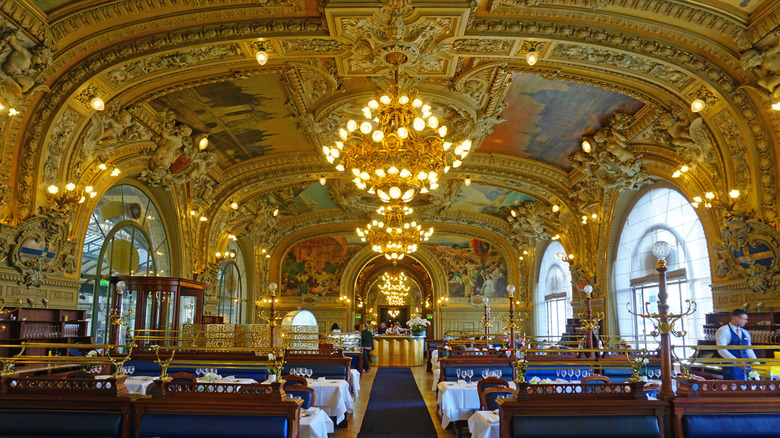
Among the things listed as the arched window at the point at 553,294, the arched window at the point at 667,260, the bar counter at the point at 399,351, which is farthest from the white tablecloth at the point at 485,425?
the bar counter at the point at 399,351

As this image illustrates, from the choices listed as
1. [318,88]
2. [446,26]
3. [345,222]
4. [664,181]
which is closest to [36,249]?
[318,88]

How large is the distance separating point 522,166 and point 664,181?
12.0ft

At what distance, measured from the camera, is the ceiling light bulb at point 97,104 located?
28.5 ft

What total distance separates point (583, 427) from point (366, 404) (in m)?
7.29

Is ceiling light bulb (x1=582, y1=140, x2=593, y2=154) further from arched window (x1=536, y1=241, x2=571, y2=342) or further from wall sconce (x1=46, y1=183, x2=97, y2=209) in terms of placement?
wall sconce (x1=46, y1=183, x2=97, y2=209)

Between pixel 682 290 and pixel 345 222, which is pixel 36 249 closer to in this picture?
pixel 682 290

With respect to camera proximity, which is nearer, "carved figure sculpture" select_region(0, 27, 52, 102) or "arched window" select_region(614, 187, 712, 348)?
"carved figure sculpture" select_region(0, 27, 52, 102)

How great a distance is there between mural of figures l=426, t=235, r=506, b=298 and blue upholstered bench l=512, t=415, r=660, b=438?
2033 cm

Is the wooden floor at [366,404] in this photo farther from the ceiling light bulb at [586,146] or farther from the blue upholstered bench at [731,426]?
the ceiling light bulb at [586,146]

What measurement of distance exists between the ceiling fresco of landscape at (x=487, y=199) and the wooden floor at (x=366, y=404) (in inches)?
248

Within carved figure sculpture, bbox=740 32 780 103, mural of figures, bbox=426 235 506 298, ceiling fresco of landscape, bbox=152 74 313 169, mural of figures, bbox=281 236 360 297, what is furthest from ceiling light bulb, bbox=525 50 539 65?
mural of figures, bbox=281 236 360 297

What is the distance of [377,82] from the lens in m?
9.77

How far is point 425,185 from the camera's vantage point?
8.69 metres

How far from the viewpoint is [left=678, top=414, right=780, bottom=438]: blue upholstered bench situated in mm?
4309
